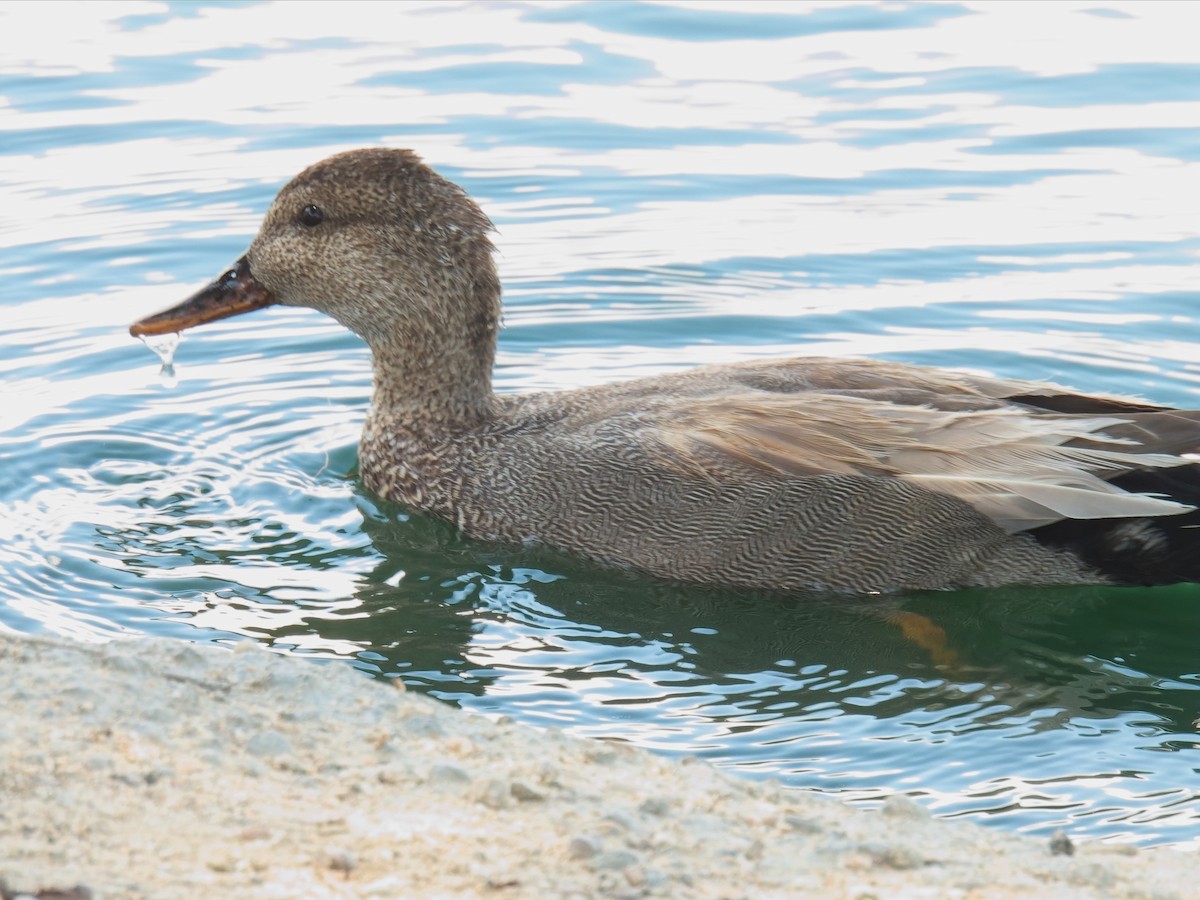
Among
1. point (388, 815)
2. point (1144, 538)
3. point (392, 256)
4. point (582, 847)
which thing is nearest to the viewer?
point (582, 847)

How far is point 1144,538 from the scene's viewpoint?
648 cm

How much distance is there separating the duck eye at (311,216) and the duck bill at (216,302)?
392 mm

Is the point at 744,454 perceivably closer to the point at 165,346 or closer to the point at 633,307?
the point at 165,346

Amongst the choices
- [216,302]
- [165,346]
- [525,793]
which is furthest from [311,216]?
[525,793]

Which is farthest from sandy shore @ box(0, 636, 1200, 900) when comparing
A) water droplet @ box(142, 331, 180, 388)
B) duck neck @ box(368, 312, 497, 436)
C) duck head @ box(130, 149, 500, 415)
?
water droplet @ box(142, 331, 180, 388)

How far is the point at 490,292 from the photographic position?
7543mm

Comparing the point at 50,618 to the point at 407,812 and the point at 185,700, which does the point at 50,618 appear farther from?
the point at 407,812

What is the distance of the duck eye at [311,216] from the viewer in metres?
7.57

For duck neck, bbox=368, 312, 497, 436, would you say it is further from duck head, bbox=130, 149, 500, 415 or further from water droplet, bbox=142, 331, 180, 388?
water droplet, bbox=142, 331, 180, 388

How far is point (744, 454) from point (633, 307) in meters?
3.52

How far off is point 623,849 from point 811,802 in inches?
31.4

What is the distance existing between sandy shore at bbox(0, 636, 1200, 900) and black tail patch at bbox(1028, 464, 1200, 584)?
7.17 ft

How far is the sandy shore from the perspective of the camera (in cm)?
377

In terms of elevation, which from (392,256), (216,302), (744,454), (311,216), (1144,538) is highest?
(311,216)
